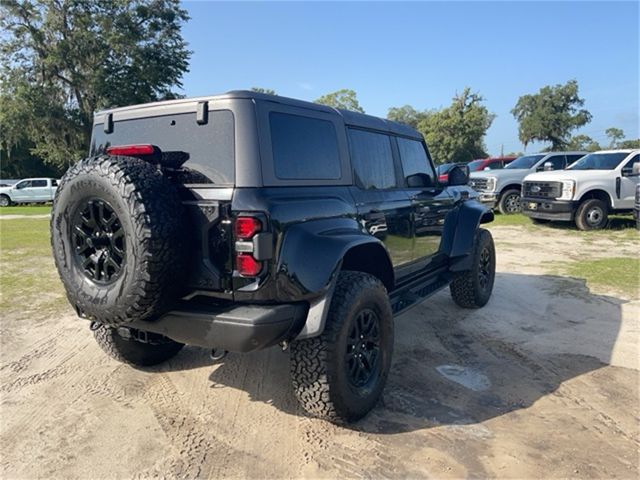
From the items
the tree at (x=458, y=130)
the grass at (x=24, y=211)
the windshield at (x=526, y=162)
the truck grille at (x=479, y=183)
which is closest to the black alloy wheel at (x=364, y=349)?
the truck grille at (x=479, y=183)

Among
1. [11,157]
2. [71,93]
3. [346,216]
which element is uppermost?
[71,93]

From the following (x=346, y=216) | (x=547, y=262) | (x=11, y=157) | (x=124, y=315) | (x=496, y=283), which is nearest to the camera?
(x=124, y=315)

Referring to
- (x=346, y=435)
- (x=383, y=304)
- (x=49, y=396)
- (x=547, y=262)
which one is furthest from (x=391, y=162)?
(x=547, y=262)

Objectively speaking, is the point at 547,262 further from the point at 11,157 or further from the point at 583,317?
the point at 11,157

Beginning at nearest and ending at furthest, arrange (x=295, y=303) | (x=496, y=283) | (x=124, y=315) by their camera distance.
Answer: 1. (x=124, y=315)
2. (x=295, y=303)
3. (x=496, y=283)

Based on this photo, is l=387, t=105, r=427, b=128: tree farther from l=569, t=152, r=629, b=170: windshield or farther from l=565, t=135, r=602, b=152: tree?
l=569, t=152, r=629, b=170: windshield

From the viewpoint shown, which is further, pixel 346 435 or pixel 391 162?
pixel 391 162

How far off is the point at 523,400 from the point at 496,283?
3563mm

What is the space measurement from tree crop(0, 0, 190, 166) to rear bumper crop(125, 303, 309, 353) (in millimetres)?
28146

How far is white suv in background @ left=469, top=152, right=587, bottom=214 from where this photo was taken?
14141 mm

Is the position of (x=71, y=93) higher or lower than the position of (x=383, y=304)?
higher

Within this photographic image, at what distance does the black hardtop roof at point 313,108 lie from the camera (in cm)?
280

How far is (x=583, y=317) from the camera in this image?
5.20 m

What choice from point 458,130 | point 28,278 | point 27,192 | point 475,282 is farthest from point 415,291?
point 458,130
